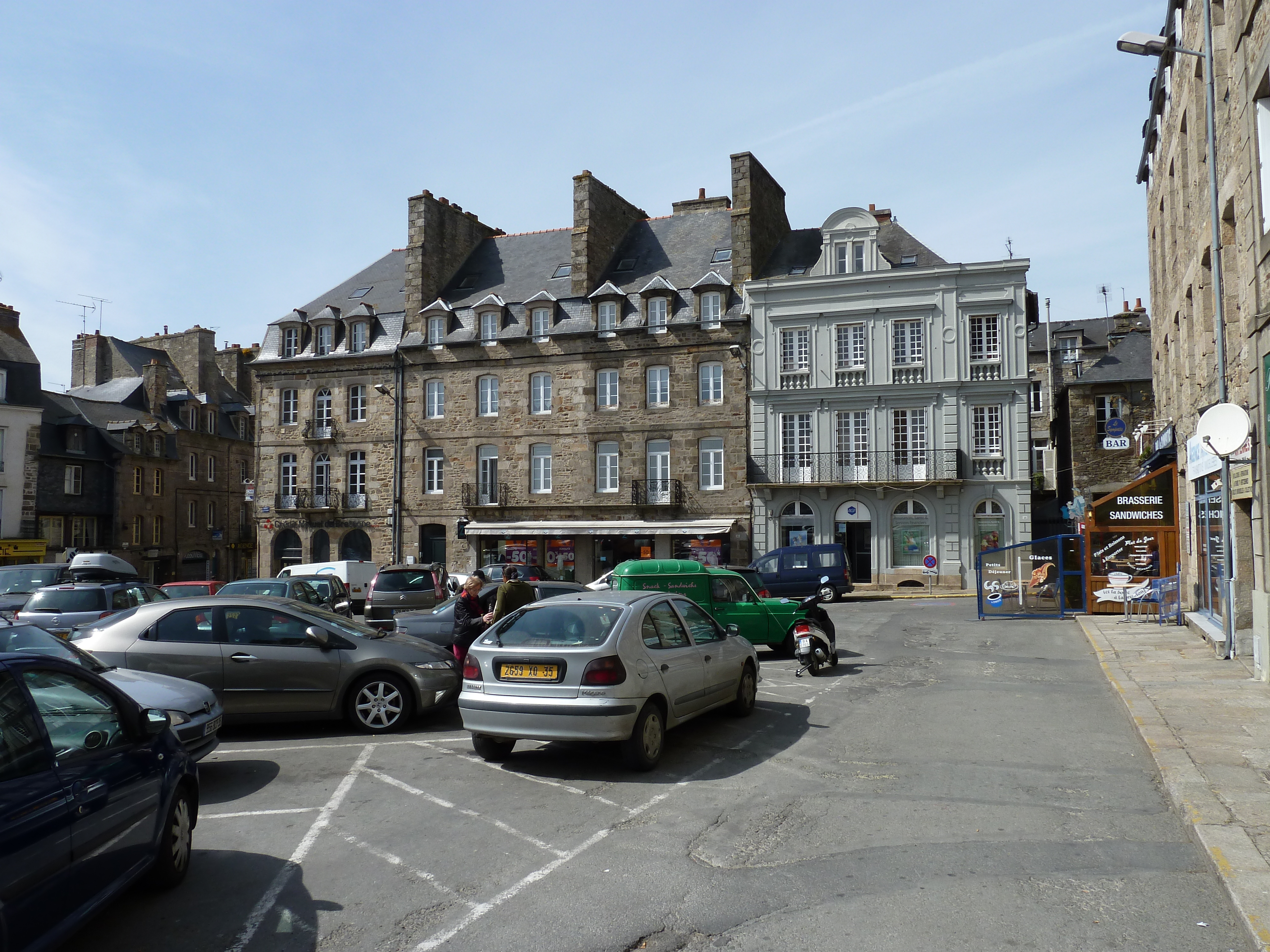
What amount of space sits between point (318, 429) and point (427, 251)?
871cm

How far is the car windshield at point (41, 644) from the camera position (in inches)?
339

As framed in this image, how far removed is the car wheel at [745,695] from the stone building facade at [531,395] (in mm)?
24182

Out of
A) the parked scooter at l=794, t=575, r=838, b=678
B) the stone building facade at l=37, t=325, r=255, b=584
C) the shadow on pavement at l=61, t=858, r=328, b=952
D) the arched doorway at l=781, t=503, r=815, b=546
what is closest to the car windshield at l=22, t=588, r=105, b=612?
the parked scooter at l=794, t=575, r=838, b=678

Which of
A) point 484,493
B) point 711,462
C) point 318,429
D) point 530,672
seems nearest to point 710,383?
point 711,462

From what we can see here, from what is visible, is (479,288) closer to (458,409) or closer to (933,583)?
(458,409)

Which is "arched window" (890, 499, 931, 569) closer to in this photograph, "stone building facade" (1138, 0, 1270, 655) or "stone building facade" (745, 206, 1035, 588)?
"stone building facade" (745, 206, 1035, 588)

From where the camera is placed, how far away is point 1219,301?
13859 mm

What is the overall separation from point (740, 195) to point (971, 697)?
27.4m

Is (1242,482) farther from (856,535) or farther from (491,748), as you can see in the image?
(856,535)

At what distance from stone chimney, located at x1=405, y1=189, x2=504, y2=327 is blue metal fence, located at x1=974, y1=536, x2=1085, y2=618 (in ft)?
85.5

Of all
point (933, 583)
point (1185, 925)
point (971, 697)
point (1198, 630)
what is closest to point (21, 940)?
point (1185, 925)

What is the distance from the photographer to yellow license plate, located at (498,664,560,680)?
7.84m

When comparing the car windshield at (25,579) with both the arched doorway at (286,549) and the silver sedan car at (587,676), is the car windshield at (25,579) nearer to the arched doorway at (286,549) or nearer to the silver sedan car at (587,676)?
the silver sedan car at (587,676)

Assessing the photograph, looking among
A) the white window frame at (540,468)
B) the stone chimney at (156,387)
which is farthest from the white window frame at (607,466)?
the stone chimney at (156,387)
